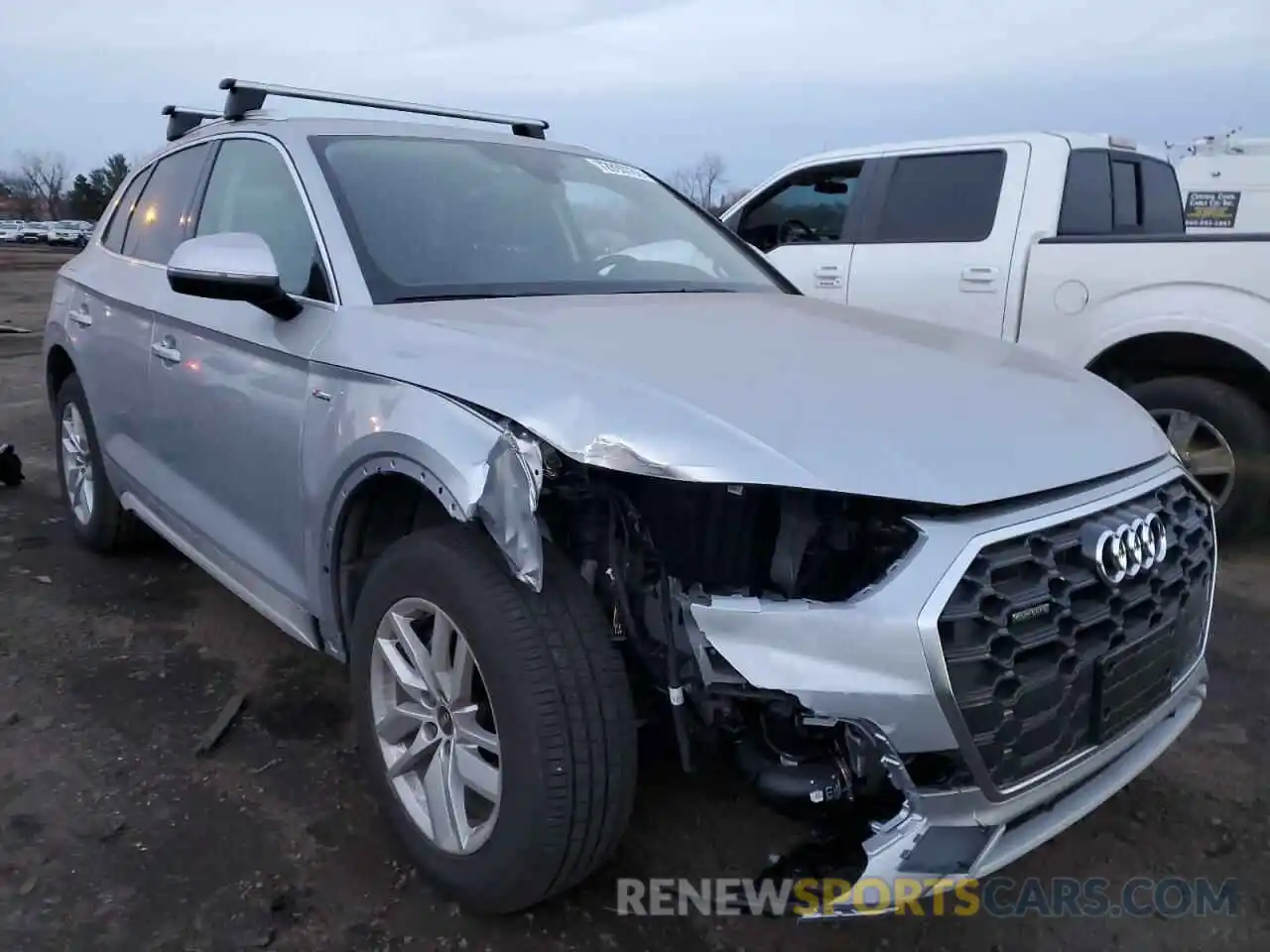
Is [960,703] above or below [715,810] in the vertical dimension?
above

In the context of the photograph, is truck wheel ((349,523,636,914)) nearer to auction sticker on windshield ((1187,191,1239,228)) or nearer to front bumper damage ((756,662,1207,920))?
front bumper damage ((756,662,1207,920))

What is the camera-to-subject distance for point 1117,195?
573cm

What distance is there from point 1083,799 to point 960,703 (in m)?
0.49

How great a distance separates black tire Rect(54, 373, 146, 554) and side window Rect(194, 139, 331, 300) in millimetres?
1269

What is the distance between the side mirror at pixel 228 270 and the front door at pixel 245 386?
5.8 inches

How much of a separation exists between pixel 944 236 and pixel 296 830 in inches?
175

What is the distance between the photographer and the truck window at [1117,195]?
5.43 meters

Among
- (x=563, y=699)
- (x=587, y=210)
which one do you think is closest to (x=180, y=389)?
(x=587, y=210)

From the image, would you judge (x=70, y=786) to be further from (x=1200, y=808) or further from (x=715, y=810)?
(x=1200, y=808)

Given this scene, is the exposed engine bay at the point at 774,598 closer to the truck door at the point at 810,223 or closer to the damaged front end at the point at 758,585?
the damaged front end at the point at 758,585

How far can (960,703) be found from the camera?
178cm

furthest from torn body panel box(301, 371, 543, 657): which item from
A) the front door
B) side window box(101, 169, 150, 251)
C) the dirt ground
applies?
side window box(101, 169, 150, 251)

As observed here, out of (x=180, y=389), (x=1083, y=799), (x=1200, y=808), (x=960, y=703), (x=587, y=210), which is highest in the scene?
(x=587, y=210)

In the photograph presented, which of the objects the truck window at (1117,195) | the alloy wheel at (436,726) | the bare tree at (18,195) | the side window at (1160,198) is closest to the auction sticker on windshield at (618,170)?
the alloy wheel at (436,726)
